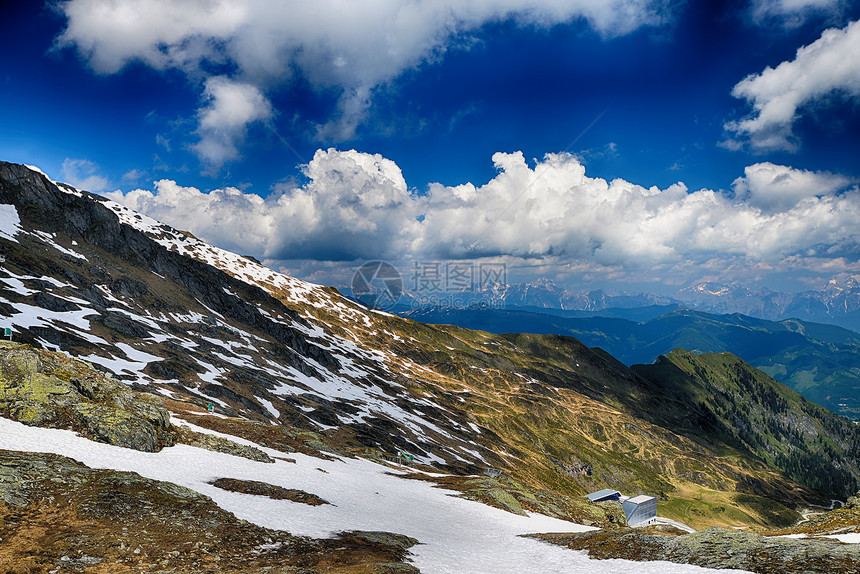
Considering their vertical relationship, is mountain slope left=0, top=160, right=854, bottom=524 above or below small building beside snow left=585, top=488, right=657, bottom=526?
above

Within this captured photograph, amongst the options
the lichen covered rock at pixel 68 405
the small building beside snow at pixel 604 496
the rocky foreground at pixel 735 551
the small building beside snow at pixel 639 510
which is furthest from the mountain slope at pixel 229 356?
the rocky foreground at pixel 735 551

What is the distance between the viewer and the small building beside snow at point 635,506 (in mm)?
97794

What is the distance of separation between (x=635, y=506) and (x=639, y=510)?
2748 millimetres

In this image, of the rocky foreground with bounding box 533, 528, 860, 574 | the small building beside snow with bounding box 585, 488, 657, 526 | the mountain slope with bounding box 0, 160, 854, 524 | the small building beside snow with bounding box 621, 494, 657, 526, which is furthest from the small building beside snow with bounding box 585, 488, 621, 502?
the rocky foreground with bounding box 533, 528, 860, 574

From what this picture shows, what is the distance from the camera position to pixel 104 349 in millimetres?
73000

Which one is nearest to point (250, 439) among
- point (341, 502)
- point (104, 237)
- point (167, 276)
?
point (341, 502)

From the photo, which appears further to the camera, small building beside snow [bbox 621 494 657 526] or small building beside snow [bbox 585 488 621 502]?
small building beside snow [bbox 585 488 621 502]

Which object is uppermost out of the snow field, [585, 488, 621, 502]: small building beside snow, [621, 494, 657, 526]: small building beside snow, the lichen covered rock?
the lichen covered rock

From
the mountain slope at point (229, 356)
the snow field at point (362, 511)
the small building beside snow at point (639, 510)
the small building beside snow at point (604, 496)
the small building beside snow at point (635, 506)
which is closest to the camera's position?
the snow field at point (362, 511)

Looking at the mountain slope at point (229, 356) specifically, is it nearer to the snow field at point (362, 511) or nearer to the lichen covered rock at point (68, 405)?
the snow field at point (362, 511)

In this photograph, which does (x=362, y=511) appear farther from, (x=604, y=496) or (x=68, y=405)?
(x=604, y=496)

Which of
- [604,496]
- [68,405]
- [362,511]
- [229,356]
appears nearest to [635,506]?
[604,496]

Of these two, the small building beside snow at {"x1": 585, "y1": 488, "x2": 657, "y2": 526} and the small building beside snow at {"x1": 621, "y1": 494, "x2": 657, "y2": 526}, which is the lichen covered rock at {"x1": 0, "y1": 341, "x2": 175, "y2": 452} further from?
the small building beside snow at {"x1": 621, "y1": 494, "x2": 657, "y2": 526}

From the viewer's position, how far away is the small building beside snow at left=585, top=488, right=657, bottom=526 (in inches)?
3850
